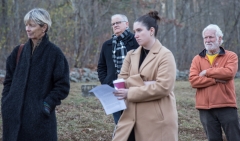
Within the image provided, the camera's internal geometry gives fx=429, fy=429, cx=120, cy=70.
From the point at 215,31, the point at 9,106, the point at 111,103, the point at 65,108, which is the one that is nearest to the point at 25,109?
the point at 9,106

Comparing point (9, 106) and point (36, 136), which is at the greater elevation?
point (9, 106)

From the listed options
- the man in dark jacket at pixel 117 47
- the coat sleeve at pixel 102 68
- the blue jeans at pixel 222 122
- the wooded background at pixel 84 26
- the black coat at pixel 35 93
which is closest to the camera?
the black coat at pixel 35 93

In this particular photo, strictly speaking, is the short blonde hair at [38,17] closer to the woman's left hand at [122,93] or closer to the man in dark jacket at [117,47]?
the woman's left hand at [122,93]

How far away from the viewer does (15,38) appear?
22500 millimetres

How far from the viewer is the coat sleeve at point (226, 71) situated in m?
5.40

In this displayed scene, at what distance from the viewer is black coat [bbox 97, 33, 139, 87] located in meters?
5.81

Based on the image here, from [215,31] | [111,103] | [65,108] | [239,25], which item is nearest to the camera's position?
[111,103]

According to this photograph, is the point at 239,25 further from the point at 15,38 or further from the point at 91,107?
the point at 91,107

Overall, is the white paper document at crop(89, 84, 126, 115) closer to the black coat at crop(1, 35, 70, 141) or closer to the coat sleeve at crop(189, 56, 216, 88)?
the black coat at crop(1, 35, 70, 141)

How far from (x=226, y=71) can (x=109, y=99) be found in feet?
5.90

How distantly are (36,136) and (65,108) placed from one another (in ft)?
20.6

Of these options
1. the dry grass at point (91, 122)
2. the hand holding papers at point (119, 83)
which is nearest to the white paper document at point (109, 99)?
the hand holding papers at point (119, 83)

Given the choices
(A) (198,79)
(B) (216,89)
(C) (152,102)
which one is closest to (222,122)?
(B) (216,89)

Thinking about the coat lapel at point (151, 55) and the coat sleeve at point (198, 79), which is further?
the coat sleeve at point (198, 79)
